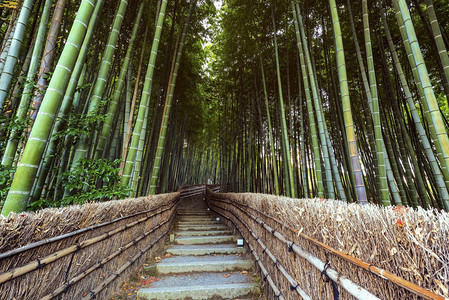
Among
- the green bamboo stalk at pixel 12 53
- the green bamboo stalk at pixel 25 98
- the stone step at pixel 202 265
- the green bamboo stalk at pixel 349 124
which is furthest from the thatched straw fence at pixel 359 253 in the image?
the green bamboo stalk at pixel 12 53

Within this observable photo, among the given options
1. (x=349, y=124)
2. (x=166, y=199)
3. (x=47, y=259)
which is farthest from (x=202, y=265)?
(x=349, y=124)

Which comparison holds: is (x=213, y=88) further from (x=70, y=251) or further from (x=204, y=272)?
(x=70, y=251)

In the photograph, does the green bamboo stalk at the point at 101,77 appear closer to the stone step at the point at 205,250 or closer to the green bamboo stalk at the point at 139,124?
the green bamboo stalk at the point at 139,124

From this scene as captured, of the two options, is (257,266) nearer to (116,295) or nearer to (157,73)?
(116,295)

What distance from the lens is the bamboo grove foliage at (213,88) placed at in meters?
1.97

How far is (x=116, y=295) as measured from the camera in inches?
68.7

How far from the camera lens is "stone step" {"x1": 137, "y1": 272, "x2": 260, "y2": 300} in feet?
5.91

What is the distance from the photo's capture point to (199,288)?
1850mm

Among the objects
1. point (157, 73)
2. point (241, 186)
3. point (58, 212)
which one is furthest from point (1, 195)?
point (241, 186)

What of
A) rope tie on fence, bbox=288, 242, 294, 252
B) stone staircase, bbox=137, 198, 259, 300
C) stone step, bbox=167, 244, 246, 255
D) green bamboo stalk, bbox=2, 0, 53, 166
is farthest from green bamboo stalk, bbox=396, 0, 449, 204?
green bamboo stalk, bbox=2, 0, 53, 166

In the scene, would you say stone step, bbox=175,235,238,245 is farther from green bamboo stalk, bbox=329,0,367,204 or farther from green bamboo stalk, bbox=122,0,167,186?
green bamboo stalk, bbox=329,0,367,204

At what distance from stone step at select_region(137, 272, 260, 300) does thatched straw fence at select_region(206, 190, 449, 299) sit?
0.32 metres

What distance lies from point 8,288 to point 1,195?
4.37 feet

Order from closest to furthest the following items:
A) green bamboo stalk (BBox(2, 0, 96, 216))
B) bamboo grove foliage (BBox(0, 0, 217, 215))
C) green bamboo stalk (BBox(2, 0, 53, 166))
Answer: green bamboo stalk (BBox(2, 0, 96, 216)) → bamboo grove foliage (BBox(0, 0, 217, 215)) → green bamboo stalk (BBox(2, 0, 53, 166))
